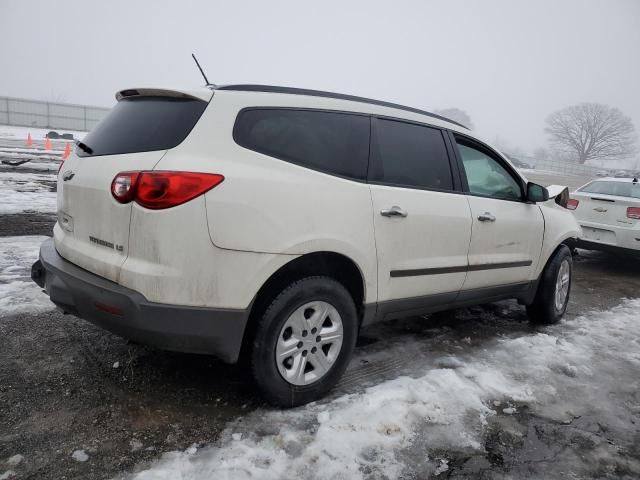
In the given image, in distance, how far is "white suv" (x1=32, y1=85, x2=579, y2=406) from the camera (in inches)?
87.5

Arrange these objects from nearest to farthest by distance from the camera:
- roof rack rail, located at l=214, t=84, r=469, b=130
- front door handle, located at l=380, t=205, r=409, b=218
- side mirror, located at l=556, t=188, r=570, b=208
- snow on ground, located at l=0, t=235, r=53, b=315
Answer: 1. roof rack rail, located at l=214, t=84, r=469, b=130
2. front door handle, located at l=380, t=205, r=409, b=218
3. snow on ground, located at l=0, t=235, r=53, b=315
4. side mirror, located at l=556, t=188, r=570, b=208

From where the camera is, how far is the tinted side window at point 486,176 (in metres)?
3.68

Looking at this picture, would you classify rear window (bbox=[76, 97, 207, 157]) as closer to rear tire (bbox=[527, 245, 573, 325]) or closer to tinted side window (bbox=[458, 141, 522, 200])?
tinted side window (bbox=[458, 141, 522, 200])

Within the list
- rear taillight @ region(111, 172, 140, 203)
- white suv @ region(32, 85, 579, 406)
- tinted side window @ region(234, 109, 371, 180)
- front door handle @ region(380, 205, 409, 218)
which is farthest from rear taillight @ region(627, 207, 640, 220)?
rear taillight @ region(111, 172, 140, 203)

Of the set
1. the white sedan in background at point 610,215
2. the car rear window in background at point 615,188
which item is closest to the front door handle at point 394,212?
the white sedan in background at point 610,215

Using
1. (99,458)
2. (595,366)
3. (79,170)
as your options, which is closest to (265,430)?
(99,458)

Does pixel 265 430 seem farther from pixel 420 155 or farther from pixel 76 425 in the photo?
pixel 420 155

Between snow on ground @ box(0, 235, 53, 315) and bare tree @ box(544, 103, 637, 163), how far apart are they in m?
89.8

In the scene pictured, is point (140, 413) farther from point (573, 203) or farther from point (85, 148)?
point (573, 203)

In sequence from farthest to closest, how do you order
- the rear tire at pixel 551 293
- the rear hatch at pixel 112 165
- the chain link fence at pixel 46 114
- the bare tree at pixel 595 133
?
the bare tree at pixel 595 133 → the chain link fence at pixel 46 114 → the rear tire at pixel 551 293 → the rear hatch at pixel 112 165

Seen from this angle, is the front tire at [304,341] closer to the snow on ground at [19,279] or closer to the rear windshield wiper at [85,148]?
the rear windshield wiper at [85,148]

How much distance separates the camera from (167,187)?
2.18 m

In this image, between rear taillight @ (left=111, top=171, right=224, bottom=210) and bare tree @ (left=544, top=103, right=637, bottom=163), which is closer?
rear taillight @ (left=111, top=171, right=224, bottom=210)

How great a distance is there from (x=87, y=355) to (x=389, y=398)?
78.1 inches
